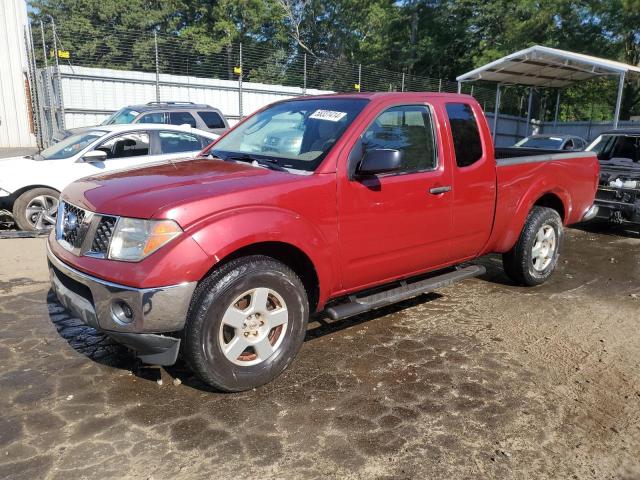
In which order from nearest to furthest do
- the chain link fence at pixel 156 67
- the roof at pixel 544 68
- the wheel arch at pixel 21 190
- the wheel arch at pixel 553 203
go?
the wheel arch at pixel 553 203, the wheel arch at pixel 21 190, the roof at pixel 544 68, the chain link fence at pixel 156 67

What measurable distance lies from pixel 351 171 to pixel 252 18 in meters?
41.2

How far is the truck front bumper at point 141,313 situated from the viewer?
283 centimetres

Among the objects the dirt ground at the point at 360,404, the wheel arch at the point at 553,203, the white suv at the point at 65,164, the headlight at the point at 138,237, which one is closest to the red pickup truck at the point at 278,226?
the headlight at the point at 138,237

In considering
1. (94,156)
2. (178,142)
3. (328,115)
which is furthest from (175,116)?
(328,115)

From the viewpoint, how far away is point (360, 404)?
324 centimetres

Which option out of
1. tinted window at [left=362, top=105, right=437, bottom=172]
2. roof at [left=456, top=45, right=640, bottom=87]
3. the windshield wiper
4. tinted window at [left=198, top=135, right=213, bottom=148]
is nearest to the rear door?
tinted window at [left=362, top=105, right=437, bottom=172]

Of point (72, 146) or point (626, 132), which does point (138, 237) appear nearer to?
point (72, 146)

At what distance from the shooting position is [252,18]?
134 feet

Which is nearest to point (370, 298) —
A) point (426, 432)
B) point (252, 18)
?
point (426, 432)

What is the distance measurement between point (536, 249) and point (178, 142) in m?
5.59

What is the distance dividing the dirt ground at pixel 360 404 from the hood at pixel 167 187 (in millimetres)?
1182

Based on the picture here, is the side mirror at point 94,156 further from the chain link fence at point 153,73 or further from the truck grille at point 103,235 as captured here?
the chain link fence at point 153,73

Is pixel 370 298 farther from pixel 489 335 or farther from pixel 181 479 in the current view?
pixel 181 479

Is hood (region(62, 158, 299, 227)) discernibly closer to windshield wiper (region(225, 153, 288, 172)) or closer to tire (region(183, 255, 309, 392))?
windshield wiper (region(225, 153, 288, 172))
